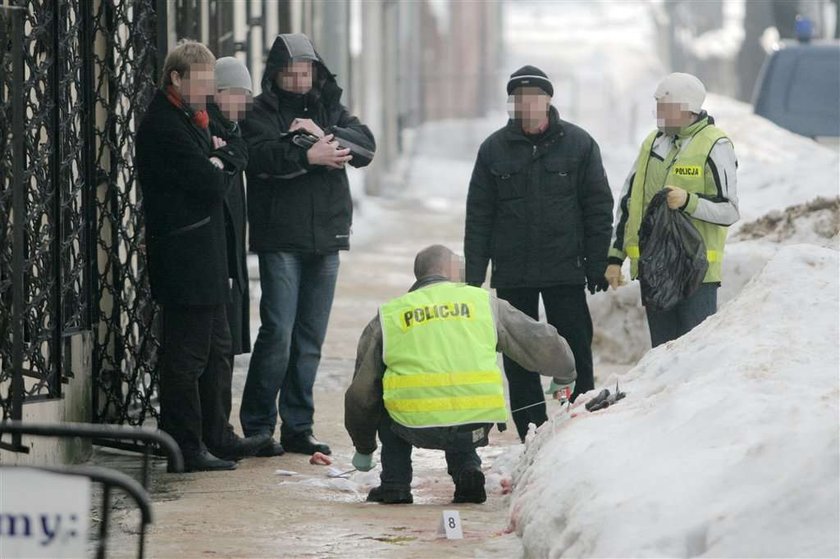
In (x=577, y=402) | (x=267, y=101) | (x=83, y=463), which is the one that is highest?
(x=267, y=101)

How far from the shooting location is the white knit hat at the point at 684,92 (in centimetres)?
812

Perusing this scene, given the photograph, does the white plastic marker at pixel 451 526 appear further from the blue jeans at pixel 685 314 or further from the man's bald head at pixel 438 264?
the blue jeans at pixel 685 314

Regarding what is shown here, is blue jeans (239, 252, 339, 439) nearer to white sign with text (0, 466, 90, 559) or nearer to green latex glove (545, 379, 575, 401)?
green latex glove (545, 379, 575, 401)

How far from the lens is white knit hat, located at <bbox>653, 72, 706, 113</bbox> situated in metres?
8.12

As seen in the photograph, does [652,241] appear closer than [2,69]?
No

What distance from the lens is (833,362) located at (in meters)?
6.29

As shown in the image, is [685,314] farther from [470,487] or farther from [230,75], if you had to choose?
[230,75]

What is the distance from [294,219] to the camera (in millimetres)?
8367

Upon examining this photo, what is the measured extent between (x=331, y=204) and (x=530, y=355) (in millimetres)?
1445

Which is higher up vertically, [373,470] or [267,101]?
[267,101]

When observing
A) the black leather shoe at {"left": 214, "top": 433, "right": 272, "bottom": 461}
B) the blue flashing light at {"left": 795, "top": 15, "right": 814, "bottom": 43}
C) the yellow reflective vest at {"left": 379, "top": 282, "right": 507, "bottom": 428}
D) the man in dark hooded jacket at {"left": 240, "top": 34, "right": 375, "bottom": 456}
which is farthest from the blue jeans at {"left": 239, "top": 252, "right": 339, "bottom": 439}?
the blue flashing light at {"left": 795, "top": 15, "right": 814, "bottom": 43}

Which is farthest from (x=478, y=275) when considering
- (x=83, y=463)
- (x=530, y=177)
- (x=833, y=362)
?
(x=833, y=362)

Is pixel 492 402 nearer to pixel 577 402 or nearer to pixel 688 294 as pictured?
pixel 577 402

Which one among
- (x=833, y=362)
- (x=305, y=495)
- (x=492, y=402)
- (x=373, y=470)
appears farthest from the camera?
(x=373, y=470)
